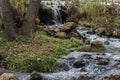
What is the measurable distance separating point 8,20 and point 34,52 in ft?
7.87

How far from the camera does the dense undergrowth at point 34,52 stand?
426 inches

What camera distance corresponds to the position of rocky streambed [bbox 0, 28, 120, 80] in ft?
33.0

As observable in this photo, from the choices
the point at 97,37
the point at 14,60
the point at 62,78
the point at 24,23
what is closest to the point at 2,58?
the point at 14,60

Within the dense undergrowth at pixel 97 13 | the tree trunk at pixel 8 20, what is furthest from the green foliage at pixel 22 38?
the dense undergrowth at pixel 97 13

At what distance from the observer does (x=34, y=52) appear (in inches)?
472

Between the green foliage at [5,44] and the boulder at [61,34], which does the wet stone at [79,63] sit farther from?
the boulder at [61,34]

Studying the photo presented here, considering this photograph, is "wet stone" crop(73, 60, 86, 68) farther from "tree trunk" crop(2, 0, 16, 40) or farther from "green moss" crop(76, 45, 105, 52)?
"tree trunk" crop(2, 0, 16, 40)

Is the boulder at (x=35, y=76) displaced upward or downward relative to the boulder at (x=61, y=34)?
upward

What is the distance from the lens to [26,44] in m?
13.2

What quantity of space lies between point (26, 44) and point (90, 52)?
2552mm

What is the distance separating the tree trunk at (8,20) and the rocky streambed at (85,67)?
8.71 feet

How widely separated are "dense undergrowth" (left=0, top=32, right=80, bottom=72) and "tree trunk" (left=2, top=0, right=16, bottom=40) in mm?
336

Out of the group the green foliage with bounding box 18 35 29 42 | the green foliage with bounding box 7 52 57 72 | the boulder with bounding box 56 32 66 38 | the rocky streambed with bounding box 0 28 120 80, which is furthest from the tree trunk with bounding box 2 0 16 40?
the boulder with bounding box 56 32 66 38

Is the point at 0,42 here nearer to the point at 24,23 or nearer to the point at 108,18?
the point at 24,23
